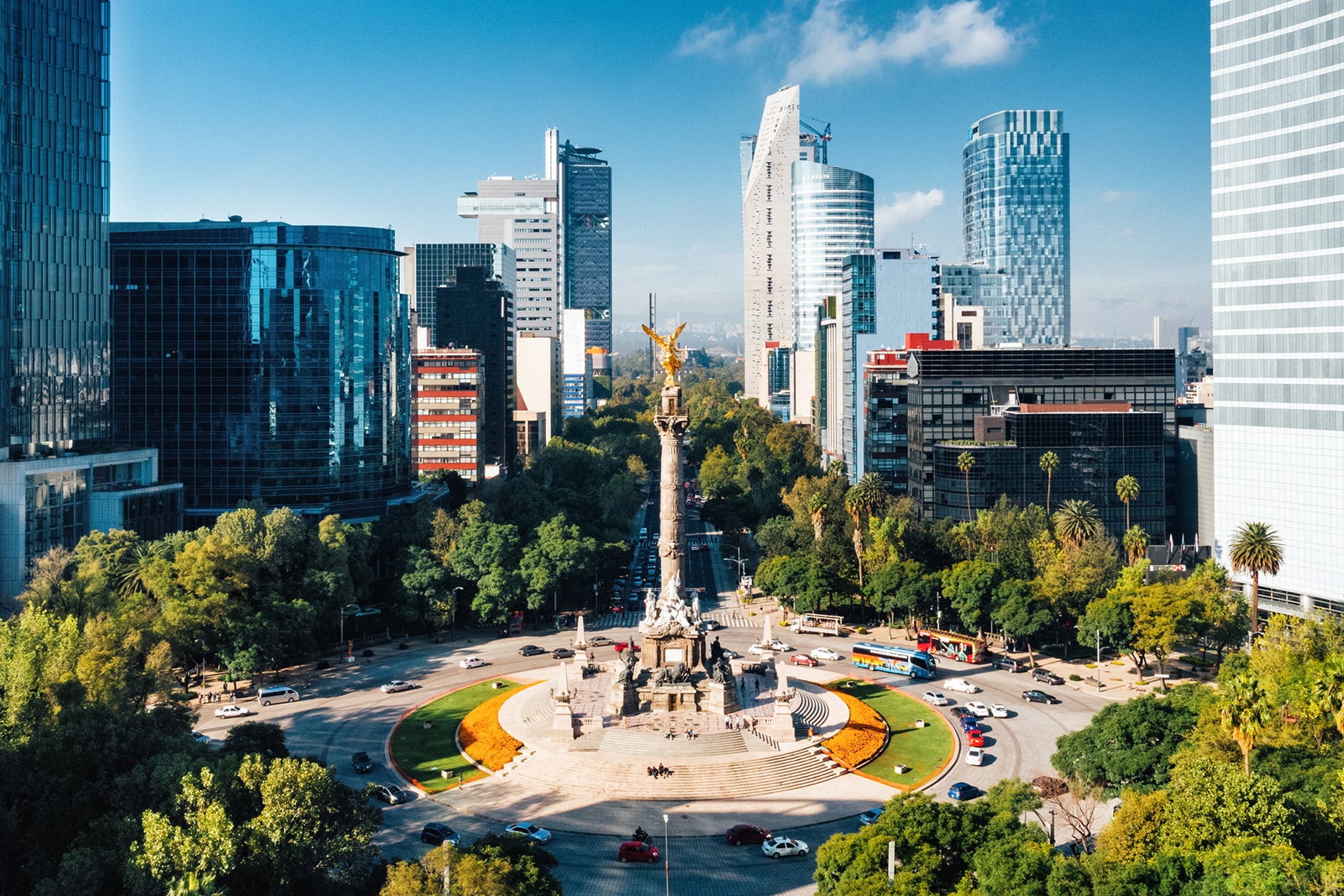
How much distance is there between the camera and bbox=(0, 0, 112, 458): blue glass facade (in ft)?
334

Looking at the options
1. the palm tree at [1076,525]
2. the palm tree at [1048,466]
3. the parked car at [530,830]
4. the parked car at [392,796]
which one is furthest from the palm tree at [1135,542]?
the parked car at [392,796]

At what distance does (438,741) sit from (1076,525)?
69.5 meters

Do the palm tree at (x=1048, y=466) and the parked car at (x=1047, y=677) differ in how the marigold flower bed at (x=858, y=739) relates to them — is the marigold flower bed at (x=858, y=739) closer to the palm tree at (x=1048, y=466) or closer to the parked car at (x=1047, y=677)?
the parked car at (x=1047, y=677)

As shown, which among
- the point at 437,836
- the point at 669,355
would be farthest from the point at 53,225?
the point at 437,836

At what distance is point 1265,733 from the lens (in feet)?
202

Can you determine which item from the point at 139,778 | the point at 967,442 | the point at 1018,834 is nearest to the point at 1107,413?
the point at 967,442

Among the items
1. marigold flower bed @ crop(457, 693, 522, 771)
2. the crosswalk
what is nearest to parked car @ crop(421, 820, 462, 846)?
marigold flower bed @ crop(457, 693, 522, 771)

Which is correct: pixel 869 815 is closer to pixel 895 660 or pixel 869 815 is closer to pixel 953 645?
pixel 895 660

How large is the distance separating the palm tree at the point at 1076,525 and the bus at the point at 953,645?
1482 centimetres

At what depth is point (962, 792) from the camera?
216 ft

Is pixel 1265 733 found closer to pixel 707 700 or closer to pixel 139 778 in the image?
pixel 707 700

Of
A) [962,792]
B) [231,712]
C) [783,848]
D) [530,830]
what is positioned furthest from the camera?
[231,712]

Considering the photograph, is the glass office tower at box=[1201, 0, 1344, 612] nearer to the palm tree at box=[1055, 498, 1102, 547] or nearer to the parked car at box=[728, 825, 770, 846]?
the palm tree at box=[1055, 498, 1102, 547]

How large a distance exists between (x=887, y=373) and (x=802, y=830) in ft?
360
